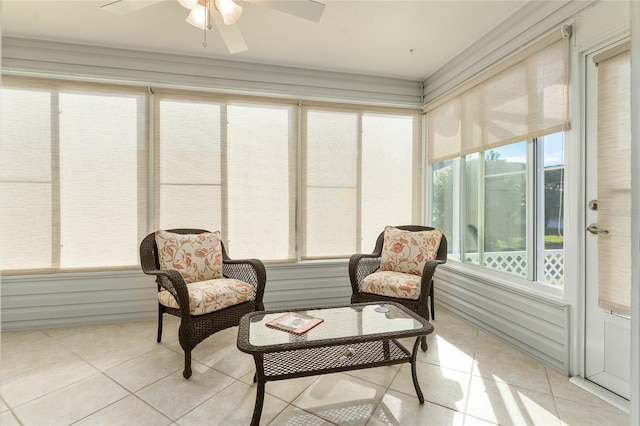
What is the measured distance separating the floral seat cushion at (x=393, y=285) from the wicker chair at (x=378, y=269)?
32mm

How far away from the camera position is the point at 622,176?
2166 millimetres

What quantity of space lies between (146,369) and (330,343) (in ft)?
4.99

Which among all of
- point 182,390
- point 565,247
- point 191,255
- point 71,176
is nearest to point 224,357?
point 182,390

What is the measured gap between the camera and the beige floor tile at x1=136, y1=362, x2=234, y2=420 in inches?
83.4

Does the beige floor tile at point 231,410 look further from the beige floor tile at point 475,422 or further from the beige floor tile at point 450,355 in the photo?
the beige floor tile at point 450,355

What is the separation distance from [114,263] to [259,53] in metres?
2.53

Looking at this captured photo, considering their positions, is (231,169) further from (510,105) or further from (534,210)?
(534,210)

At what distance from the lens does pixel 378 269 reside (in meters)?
3.44

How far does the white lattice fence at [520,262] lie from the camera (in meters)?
2.65

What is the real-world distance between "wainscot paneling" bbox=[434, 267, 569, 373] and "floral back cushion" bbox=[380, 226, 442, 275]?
1.75 ft

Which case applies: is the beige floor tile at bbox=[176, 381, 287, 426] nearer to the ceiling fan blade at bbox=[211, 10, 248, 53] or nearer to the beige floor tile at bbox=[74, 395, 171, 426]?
the beige floor tile at bbox=[74, 395, 171, 426]

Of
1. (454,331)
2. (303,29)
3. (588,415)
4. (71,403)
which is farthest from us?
(454,331)

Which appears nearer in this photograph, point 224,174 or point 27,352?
point 27,352

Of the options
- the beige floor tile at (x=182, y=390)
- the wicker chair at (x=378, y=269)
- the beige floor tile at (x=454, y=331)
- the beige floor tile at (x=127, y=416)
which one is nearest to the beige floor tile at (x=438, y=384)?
the wicker chair at (x=378, y=269)
